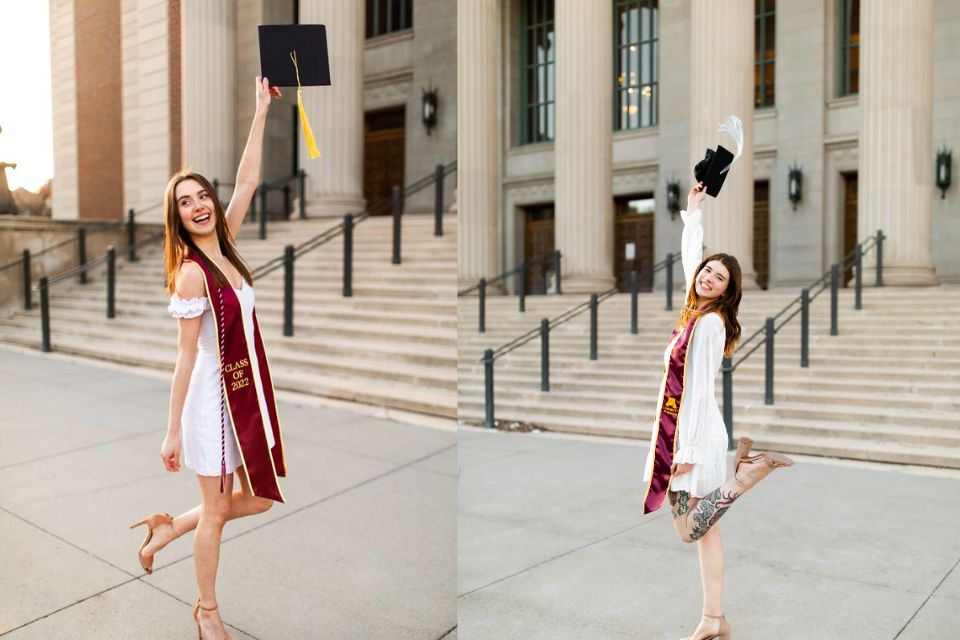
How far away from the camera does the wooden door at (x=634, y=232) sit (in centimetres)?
2177

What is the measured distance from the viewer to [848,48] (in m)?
18.8

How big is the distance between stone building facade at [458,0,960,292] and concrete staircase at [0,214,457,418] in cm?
212

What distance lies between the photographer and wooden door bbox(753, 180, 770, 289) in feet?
62.7

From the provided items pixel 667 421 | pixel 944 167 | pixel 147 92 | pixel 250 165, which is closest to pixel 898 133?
pixel 944 167

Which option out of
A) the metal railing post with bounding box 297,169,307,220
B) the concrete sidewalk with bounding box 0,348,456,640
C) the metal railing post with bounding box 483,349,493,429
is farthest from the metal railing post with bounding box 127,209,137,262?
the metal railing post with bounding box 483,349,493,429

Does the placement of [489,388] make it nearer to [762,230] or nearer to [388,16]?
[762,230]

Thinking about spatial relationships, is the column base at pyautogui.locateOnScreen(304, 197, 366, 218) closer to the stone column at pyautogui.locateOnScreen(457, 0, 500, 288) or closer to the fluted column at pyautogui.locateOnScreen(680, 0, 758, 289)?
the fluted column at pyautogui.locateOnScreen(680, 0, 758, 289)

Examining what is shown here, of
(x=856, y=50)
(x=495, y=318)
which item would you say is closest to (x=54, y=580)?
(x=495, y=318)

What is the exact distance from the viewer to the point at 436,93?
1911cm

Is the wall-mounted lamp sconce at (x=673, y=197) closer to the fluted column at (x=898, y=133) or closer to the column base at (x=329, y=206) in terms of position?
the fluted column at (x=898, y=133)

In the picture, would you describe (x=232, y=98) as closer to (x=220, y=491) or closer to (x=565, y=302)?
(x=220, y=491)

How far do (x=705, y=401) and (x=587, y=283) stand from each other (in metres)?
14.1

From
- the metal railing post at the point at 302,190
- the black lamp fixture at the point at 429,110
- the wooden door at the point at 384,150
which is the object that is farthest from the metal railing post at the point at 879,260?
the wooden door at the point at 384,150

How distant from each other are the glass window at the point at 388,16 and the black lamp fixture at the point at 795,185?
9.80 meters
